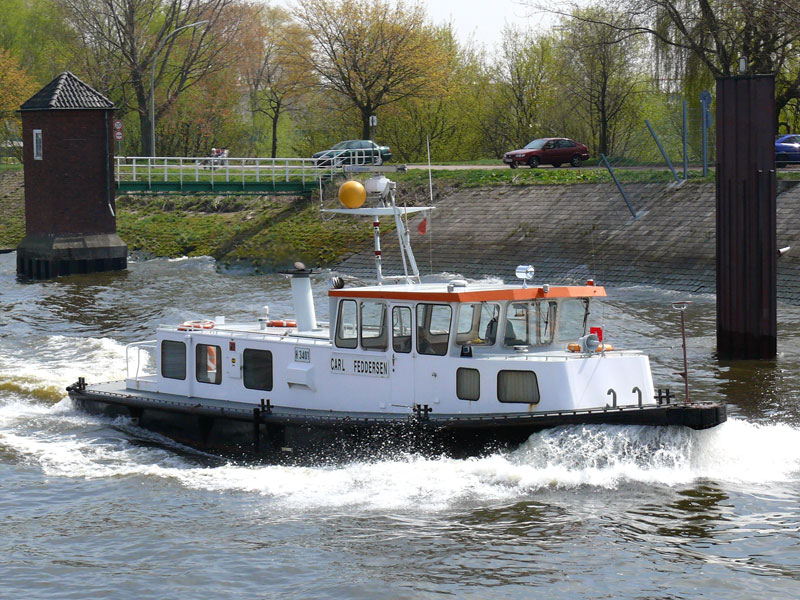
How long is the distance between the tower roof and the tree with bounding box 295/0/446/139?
16.0m

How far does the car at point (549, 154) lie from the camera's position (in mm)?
52625

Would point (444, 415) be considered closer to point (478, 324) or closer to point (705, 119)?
point (478, 324)

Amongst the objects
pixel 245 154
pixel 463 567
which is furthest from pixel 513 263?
pixel 245 154

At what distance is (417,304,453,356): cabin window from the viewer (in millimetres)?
16781

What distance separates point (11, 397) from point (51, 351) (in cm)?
473

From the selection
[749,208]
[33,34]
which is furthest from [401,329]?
[33,34]

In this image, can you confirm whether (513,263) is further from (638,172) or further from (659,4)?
(659,4)

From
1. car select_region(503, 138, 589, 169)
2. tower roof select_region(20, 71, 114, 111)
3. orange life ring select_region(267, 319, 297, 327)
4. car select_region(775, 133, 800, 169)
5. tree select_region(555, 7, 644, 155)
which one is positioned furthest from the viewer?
tree select_region(555, 7, 644, 155)

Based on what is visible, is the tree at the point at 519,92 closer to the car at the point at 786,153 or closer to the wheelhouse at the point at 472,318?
the car at the point at 786,153

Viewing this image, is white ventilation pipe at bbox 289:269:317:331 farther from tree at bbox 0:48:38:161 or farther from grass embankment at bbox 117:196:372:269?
tree at bbox 0:48:38:161

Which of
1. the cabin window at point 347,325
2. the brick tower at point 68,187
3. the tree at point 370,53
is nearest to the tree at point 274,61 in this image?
the tree at point 370,53

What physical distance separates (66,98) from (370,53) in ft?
59.9

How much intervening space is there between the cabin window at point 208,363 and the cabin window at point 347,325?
254 centimetres

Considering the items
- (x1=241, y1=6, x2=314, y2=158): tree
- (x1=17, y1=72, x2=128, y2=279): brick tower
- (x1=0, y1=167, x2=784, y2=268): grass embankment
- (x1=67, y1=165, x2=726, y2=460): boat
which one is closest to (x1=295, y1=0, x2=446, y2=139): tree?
(x1=241, y1=6, x2=314, y2=158): tree
